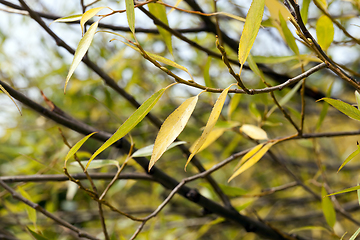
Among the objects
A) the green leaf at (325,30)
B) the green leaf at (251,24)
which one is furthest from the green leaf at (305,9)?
the green leaf at (251,24)

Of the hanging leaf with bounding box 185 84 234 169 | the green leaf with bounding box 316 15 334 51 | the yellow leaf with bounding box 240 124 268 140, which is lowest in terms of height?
the hanging leaf with bounding box 185 84 234 169

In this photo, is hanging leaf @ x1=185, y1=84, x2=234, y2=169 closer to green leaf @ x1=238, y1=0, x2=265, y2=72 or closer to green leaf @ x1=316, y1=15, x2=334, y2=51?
green leaf @ x1=238, y1=0, x2=265, y2=72

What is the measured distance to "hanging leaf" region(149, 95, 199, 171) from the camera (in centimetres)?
24

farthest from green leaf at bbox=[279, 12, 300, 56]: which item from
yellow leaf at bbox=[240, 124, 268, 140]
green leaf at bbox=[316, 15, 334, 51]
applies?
yellow leaf at bbox=[240, 124, 268, 140]

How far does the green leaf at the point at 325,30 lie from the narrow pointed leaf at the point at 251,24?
0.16m

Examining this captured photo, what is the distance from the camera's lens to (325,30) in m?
0.35

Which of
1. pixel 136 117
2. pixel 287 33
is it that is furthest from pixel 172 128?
pixel 287 33

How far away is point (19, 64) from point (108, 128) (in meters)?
0.46

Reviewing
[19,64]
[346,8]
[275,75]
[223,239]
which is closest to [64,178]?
[275,75]

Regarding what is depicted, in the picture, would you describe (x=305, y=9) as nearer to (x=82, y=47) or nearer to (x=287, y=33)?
(x=287, y=33)

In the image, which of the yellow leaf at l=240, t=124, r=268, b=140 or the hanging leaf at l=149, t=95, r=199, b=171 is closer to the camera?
the hanging leaf at l=149, t=95, r=199, b=171

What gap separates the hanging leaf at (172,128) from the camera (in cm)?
24

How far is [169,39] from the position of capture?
439 millimetres

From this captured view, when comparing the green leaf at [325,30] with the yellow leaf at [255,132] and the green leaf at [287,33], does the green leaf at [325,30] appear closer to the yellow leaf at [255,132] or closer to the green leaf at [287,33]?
the green leaf at [287,33]
